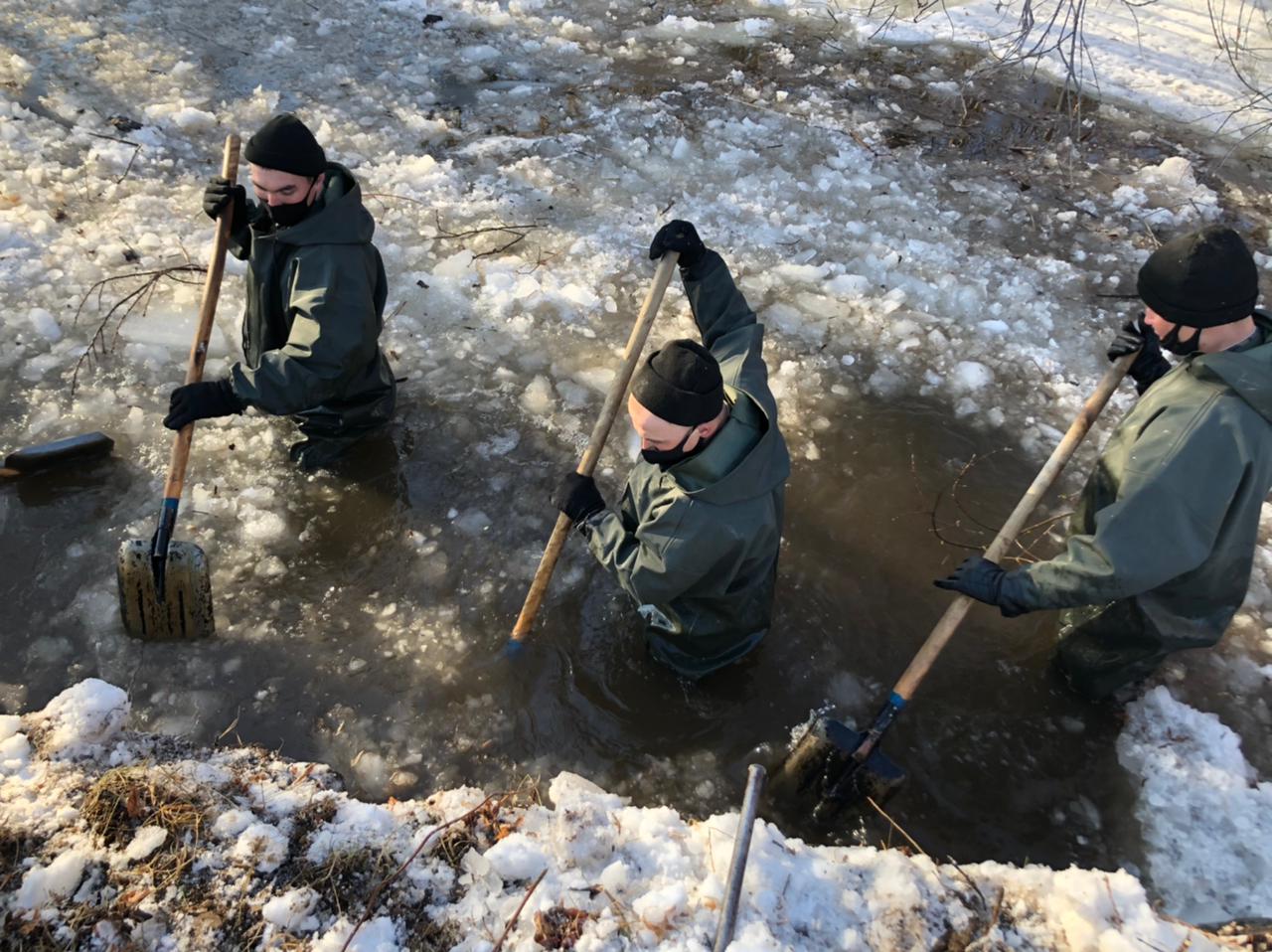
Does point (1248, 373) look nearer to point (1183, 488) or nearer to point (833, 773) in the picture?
point (1183, 488)

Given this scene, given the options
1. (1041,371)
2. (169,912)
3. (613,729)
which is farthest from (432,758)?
(1041,371)

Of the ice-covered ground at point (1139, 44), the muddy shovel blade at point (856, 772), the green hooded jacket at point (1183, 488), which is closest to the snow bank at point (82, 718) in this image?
the muddy shovel blade at point (856, 772)

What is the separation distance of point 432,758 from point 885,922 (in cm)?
194

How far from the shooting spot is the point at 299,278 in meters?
3.69

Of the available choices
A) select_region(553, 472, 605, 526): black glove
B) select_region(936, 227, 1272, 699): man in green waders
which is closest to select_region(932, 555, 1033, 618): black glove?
select_region(936, 227, 1272, 699): man in green waders

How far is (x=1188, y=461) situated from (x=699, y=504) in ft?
5.78

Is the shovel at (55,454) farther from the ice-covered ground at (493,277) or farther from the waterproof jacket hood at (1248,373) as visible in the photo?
the waterproof jacket hood at (1248,373)

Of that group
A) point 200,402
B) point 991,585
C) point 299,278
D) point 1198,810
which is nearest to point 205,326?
point 200,402

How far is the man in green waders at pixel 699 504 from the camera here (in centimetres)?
284

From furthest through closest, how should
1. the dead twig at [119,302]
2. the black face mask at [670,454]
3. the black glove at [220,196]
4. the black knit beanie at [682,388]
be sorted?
the dead twig at [119,302] → the black glove at [220,196] → the black face mask at [670,454] → the black knit beanie at [682,388]

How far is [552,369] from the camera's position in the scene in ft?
17.2

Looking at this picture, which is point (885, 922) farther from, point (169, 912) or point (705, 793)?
point (169, 912)

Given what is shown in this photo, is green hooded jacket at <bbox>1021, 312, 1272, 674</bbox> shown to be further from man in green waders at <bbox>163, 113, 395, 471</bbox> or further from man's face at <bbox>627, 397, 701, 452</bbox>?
man in green waders at <bbox>163, 113, 395, 471</bbox>

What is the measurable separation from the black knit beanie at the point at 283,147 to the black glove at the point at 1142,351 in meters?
3.58
